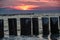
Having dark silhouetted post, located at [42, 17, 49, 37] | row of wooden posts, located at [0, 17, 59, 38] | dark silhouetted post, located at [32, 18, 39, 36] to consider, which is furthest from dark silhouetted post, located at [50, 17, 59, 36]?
dark silhouetted post, located at [32, 18, 39, 36]

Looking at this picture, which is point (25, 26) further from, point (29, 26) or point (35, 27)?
point (35, 27)

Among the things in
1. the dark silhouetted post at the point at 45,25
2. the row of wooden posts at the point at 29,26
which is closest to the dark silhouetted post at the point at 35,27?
the row of wooden posts at the point at 29,26

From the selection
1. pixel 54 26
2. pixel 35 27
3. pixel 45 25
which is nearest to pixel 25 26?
pixel 35 27

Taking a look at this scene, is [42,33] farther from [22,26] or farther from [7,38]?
[7,38]

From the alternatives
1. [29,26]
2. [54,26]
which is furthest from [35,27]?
[54,26]

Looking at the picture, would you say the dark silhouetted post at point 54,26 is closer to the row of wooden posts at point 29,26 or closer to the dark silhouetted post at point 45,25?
the row of wooden posts at point 29,26

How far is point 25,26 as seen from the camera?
136 inches

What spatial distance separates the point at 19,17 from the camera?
347 cm

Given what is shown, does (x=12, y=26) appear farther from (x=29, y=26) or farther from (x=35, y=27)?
(x=35, y=27)

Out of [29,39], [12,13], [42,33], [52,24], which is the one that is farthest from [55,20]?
[12,13]

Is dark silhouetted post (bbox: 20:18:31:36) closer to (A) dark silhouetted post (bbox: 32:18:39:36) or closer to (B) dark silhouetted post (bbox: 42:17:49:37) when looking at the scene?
(A) dark silhouetted post (bbox: 32:18:39:36)

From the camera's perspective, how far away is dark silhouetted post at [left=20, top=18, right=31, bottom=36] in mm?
3443

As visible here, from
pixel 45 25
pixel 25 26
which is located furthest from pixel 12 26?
pixel 45 25

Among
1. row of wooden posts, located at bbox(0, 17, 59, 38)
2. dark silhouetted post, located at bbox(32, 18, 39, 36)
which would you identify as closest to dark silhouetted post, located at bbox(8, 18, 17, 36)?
row of wooden posts, located at bbox(0, 17, 59, 38)
